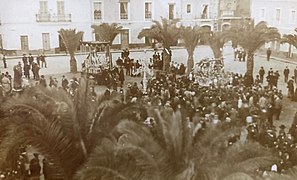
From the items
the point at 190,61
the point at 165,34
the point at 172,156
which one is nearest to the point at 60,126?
the point at 172,156

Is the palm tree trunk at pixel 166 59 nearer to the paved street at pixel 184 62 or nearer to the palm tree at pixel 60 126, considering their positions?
the paved street at pixel 184 62

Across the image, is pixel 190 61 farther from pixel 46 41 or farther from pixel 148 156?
pixel 148 156

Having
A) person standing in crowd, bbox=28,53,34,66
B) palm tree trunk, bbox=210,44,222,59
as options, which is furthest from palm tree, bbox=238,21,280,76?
person standing in crowd, bbox=28,53,34,66

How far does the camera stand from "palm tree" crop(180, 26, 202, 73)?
13758 mm

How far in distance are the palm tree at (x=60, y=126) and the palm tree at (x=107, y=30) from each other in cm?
439

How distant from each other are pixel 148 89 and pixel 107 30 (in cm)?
238

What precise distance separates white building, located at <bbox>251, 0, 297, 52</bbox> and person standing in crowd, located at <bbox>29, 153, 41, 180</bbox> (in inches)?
302

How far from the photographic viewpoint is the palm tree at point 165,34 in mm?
13609

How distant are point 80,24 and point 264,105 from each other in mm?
6253

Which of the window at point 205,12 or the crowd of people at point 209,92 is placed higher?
the window at point 205,12

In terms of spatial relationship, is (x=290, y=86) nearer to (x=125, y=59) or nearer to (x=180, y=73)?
(x=180, y=73)

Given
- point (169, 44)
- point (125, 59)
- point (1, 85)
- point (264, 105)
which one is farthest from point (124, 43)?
point (264, 105)

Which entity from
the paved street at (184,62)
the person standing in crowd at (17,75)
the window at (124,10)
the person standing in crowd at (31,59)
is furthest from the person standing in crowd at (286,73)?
the person standing in crowd at (17,75)

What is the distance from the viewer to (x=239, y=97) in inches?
450
